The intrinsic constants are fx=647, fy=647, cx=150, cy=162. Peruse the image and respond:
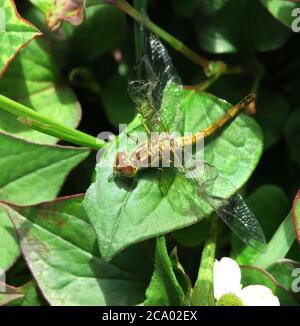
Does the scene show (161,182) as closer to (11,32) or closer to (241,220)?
(241,220)

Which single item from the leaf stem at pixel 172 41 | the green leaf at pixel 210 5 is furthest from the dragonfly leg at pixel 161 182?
the green leaf at pixel 210 5

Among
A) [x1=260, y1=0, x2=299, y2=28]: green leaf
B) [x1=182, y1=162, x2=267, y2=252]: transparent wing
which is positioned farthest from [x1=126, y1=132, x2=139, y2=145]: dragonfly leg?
[x1=260, y1=0, x2=299, y2=28]: green leaf

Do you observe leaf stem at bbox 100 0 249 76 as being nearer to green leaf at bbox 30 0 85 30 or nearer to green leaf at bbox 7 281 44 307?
green leaf at bbox 30 0 85 30

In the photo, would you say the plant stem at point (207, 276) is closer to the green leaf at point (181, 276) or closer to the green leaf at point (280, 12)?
the green leaf at point (181, 276)

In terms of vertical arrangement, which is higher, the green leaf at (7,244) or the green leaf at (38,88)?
the green leaf at (38,88)

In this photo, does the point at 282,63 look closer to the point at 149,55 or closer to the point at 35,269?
the point at 149,55

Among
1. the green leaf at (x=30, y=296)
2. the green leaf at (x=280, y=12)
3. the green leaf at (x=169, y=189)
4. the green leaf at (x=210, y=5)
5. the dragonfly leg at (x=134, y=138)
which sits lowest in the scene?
the green leaf at (x=30, y=296)
